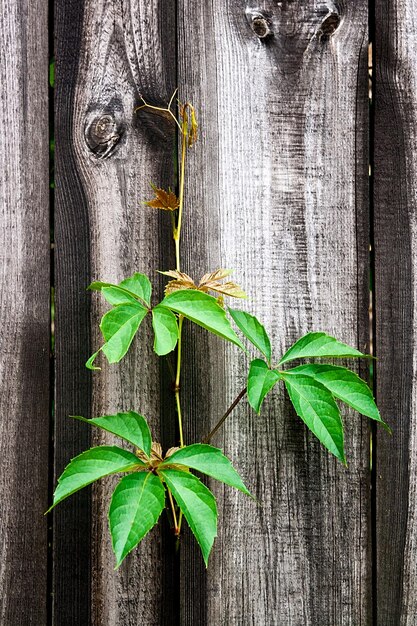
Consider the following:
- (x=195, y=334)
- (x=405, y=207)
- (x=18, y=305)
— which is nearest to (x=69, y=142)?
(x=18, y=305)

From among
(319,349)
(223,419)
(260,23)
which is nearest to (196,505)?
(223,419)

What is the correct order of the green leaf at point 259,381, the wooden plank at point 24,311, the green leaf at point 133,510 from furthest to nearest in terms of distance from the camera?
the wooden plank at point 24,311
the green leaf at point 259,381
the green leaf at point 133,510

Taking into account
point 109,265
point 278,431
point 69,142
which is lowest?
point 278,431

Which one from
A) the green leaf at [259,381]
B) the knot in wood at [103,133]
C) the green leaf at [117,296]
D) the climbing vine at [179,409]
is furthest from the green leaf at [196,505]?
the knot in wood at [103,133]

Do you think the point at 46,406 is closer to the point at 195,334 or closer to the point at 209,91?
the point at 195,334

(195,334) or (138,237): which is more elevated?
(138,237)

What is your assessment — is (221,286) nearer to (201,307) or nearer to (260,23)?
(201,307)

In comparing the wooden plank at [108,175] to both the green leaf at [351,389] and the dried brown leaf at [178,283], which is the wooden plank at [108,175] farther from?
the green leaf at [351,389]
